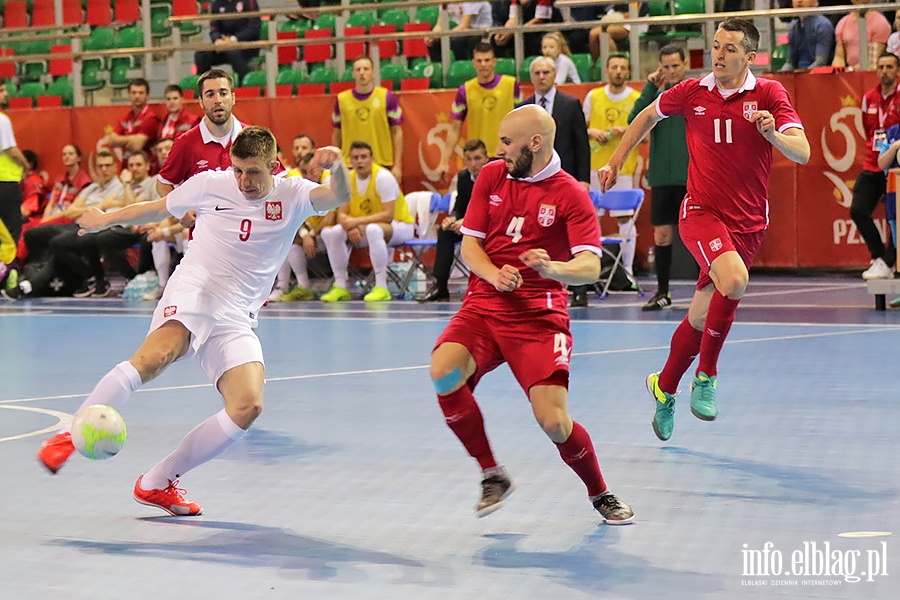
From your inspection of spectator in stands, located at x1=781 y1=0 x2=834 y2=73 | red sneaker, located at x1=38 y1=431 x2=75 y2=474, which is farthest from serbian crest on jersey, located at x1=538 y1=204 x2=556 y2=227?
spectator in stands, located at x1=781 y1=0 x2=834 y2=73

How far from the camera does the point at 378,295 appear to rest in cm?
1608

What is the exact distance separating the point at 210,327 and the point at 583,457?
74.8 inches

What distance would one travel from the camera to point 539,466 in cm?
674

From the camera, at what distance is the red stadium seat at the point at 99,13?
23.2 metres

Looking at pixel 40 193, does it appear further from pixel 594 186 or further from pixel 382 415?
pixel 382 415

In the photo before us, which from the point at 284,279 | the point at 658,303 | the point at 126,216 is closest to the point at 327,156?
the point at 126,216

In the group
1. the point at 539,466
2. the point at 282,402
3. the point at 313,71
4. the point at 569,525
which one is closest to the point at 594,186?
the point at 313,71

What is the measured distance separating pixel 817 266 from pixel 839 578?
42.5 ft

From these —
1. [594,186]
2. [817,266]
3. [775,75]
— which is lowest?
[817,266]

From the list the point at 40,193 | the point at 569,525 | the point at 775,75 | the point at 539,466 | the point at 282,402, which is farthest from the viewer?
the point at 40,193

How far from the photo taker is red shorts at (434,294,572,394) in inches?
217

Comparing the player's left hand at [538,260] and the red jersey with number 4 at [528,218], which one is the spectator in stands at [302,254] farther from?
the player's left hand at [538,260]

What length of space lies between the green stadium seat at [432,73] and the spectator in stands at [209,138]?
32.1 feet

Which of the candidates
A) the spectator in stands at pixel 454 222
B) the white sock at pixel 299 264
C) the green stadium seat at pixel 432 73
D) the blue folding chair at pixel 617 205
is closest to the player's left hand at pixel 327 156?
the spectator in stands at pixel 454 222
